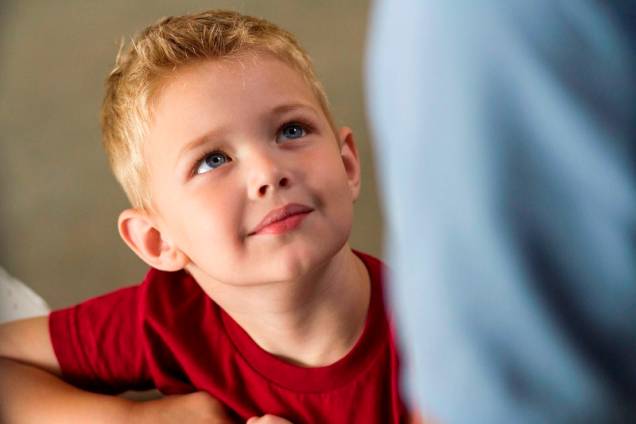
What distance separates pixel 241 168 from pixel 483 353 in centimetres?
47

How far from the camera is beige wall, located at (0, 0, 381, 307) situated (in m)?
1.31

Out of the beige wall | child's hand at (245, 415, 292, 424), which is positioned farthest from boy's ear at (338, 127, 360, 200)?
the beige wall

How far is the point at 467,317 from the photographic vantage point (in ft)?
1.15

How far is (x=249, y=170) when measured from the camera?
781 mm

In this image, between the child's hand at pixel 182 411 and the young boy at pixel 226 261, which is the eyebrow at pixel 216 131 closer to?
the young boy at pixel 226 261

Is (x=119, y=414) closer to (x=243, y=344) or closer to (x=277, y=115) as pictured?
(x=243, y=344)

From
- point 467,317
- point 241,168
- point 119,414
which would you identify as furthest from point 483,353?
point 119,414

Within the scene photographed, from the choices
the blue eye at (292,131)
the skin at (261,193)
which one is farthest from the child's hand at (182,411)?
the blue eye at (292,131)

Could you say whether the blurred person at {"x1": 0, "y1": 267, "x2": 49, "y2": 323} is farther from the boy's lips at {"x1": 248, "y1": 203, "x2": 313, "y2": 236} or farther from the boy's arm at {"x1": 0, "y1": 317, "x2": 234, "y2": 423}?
the boy's lips at {"x1": 248, "y1": 203, "x2": 313, "y2": 236}

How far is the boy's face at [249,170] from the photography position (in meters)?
0.77

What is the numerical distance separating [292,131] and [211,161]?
0.27ft

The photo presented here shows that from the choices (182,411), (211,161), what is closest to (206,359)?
(182,411)

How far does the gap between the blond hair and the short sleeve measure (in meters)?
0.17

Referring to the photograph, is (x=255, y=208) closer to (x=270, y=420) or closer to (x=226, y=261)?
(x=226, y=261)
